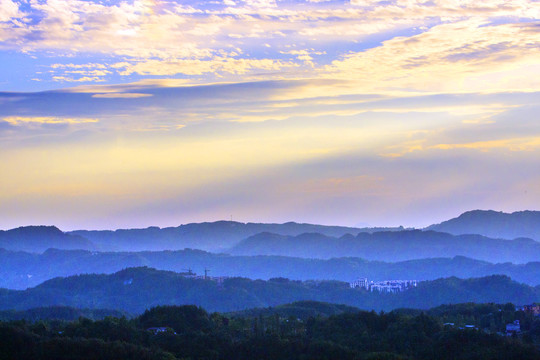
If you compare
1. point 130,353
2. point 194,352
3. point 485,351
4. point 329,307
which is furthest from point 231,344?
point 329,307

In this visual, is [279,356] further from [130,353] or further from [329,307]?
[329,307]

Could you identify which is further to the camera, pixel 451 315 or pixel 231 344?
pixel 451 315

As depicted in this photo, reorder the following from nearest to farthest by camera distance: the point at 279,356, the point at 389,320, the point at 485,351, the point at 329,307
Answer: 1. the point at 485,351
2. the point at 279,356
3. the point at 389,320
4. the point at 329,307

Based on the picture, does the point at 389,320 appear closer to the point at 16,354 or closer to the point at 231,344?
the point at 231,344

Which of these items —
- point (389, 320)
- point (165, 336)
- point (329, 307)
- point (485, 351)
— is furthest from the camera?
point (329, 307)

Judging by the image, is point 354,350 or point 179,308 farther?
point 179,308

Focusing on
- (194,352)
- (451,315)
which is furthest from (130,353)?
(451,315)
